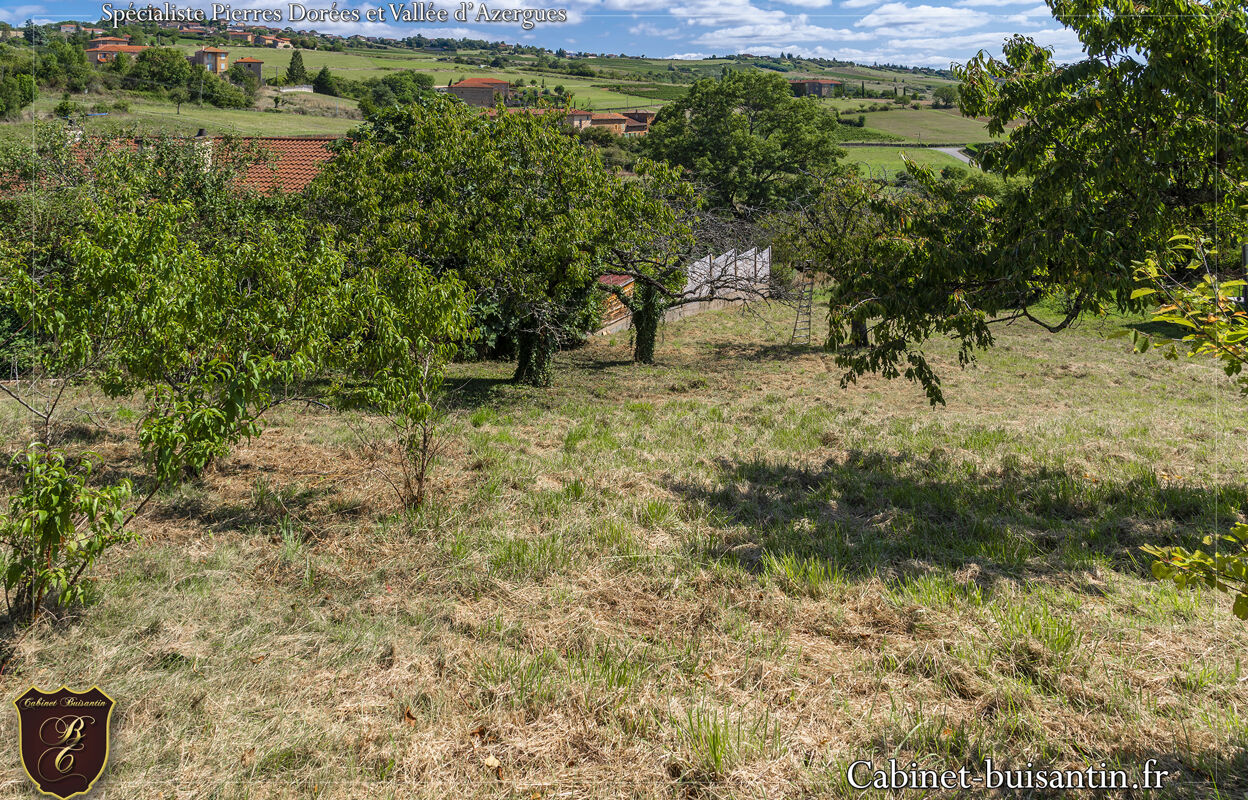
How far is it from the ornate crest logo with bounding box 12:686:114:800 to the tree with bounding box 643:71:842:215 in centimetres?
4357

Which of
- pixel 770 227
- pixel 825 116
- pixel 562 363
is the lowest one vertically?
pixel 562 363

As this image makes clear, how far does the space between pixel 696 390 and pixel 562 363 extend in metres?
3.85

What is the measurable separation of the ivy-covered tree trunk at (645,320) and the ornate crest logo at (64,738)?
1379cm

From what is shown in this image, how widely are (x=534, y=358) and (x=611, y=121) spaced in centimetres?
5480

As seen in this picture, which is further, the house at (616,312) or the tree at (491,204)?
the house at (616,312)

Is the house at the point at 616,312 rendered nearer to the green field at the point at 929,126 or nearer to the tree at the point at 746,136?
the tree at the point at 746,136

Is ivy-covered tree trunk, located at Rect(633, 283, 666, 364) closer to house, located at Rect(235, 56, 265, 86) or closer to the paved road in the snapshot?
the paved road

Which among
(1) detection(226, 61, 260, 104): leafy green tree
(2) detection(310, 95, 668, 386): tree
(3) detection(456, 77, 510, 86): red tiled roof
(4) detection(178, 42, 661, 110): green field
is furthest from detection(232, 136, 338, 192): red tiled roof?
(4) detection(178, 42, 661, 110): green field

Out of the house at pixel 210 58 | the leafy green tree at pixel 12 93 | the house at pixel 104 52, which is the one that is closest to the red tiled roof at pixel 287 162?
the leafy green tree at pixel 12 93

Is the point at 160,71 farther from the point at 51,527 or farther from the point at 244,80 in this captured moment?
the point at 51,527

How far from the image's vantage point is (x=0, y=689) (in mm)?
4156

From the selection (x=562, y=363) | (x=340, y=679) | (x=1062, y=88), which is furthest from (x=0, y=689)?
(x=562, y=363)

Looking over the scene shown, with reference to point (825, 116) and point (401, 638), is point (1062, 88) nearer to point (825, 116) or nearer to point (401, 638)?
point (401, 638)

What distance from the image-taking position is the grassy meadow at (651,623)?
3762 millimetres
